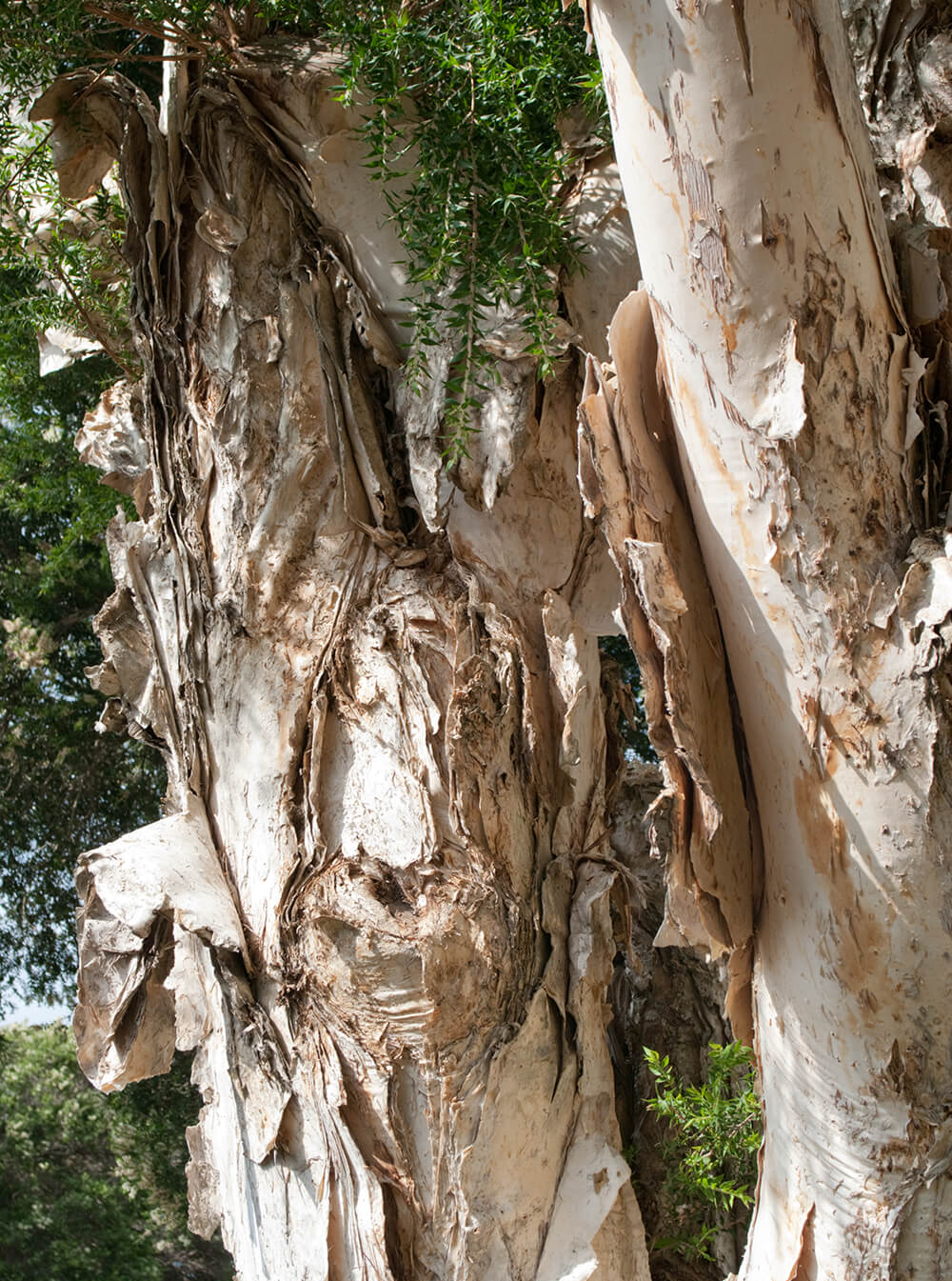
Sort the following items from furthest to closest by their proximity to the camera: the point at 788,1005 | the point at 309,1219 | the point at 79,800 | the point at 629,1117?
the point at 79,800, the point at 629,1117, the point at 309,1219, the point at 788,1005

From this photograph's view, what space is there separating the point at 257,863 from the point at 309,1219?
0.46 meters

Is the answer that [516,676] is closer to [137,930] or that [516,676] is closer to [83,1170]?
[137,930]

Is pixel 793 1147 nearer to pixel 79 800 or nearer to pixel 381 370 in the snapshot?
pixel 381 370

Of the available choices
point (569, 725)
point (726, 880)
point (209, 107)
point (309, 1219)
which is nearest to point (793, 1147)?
point (726, 880)

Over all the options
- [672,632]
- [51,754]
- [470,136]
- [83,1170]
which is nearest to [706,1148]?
[672,632]

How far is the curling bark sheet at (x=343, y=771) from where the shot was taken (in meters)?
1.41

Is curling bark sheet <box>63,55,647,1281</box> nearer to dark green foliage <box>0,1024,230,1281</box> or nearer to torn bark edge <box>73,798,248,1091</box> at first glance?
torn bark edge <box>73,798,248,1091</box>

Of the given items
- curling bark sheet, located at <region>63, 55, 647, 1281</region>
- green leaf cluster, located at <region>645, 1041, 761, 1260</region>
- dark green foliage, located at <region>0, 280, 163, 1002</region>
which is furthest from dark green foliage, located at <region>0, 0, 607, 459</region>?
dark green foliage, located at <region>0, 280, 163, 1002</region>

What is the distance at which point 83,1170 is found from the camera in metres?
4.07

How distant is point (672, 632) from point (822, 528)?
15 cm

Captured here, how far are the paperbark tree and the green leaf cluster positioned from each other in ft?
0.44

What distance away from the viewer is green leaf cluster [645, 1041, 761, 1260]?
61.9 inches

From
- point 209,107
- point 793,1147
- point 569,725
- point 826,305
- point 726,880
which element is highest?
point 209,107

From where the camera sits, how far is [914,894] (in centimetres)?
88
